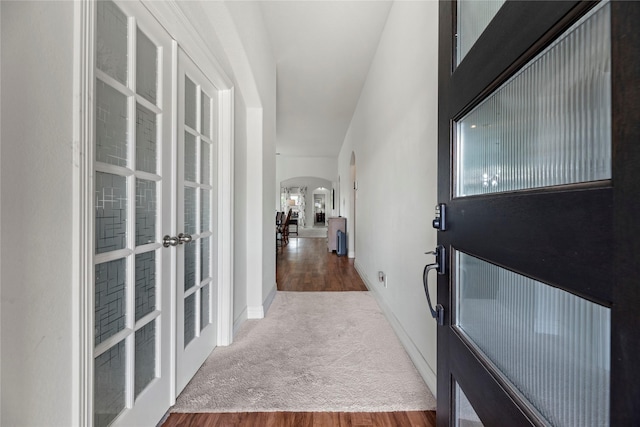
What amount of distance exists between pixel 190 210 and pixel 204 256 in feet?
1.18

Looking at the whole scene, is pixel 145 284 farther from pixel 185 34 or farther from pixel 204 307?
pixel 185 34

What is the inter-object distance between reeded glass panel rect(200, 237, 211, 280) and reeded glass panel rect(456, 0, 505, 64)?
1.72 m

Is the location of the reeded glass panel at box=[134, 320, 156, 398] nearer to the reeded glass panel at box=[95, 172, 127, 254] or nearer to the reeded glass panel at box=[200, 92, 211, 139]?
the reeded glass panel at box=[95, 172, 127, 254]

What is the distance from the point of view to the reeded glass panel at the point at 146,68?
1202 mm

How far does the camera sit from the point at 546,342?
596 mm

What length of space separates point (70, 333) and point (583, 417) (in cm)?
127

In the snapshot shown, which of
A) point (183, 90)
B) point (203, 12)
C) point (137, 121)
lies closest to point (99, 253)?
point (137, 121)

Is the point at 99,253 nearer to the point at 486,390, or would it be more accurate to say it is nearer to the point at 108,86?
the point at 108,86

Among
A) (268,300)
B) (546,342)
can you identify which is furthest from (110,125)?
(268,300)

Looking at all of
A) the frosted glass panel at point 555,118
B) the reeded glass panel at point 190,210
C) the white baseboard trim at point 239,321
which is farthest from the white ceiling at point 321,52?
the white baseboard trim at point 239,321

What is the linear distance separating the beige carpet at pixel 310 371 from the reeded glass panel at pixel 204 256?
589mm

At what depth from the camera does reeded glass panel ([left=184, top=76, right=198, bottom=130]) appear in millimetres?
1627

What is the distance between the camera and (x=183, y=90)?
1.54 m

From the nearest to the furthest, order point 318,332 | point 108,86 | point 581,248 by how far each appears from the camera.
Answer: point 581,248 → point 108,86 → point 318,332
